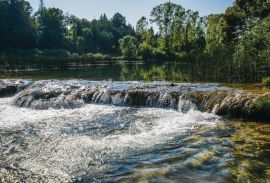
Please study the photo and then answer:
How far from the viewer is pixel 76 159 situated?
8766 mm

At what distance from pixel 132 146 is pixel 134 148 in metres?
0.22

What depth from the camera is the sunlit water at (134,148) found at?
756cm

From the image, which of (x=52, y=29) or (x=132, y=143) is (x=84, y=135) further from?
(x=52, y=29)

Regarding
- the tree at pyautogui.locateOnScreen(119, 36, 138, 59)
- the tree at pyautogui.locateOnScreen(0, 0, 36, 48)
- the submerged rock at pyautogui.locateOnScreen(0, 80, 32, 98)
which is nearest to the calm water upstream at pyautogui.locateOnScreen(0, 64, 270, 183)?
the submerged rock at pyautogui.locateOnScreen(0, 80, 32, 98)

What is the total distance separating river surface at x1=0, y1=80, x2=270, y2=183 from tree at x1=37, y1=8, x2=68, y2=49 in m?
59.5

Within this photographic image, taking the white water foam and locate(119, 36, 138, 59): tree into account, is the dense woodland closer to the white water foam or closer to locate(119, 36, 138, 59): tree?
locate(119, 36, 138, 59): tree

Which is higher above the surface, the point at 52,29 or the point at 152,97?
the point at 52,29

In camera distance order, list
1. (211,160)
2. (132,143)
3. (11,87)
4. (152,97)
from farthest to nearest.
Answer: (11,87) → (152,97) → (132,143) → (211,160)

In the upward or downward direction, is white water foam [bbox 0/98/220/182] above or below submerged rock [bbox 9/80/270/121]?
below

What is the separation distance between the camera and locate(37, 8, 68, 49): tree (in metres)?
73.7

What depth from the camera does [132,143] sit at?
10250mm

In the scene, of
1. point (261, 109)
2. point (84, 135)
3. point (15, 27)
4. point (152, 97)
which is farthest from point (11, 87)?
point (15, 27)

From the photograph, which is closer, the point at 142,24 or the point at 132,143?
the point at 132,143

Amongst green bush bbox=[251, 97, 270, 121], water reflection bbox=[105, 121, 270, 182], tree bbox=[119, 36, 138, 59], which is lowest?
water reflection bbox=[105, 121, 270, 182]
